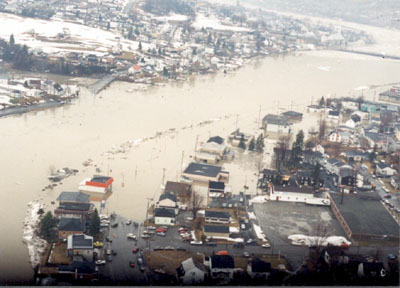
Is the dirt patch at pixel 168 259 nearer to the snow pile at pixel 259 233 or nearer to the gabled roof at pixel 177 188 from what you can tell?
the snow pile at pixel 259 233

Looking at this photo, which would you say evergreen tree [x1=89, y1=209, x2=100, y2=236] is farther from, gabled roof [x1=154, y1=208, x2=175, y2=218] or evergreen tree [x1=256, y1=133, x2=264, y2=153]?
evergreen tree [x1=256, y1=133, x2=264, y2=153]

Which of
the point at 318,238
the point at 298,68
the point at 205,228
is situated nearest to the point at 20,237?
the point at 205,228

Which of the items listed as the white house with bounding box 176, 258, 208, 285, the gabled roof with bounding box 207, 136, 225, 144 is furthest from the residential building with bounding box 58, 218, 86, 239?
the gabled roof with bounding box 207, 136, 225, 144

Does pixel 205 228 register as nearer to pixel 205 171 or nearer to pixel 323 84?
pixel 205 171

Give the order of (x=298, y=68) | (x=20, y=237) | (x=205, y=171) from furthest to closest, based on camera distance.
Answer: (x=298, y=68) < (x=205, y=171) < (x=20, y=237)

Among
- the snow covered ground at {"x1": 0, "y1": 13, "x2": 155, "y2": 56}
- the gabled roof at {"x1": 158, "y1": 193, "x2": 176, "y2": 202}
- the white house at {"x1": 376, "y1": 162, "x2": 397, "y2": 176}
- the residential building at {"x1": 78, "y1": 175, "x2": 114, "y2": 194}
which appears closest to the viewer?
the gabled roof at {"x1": 158, "y1": 193, "x2": 176, "y2": 202}
